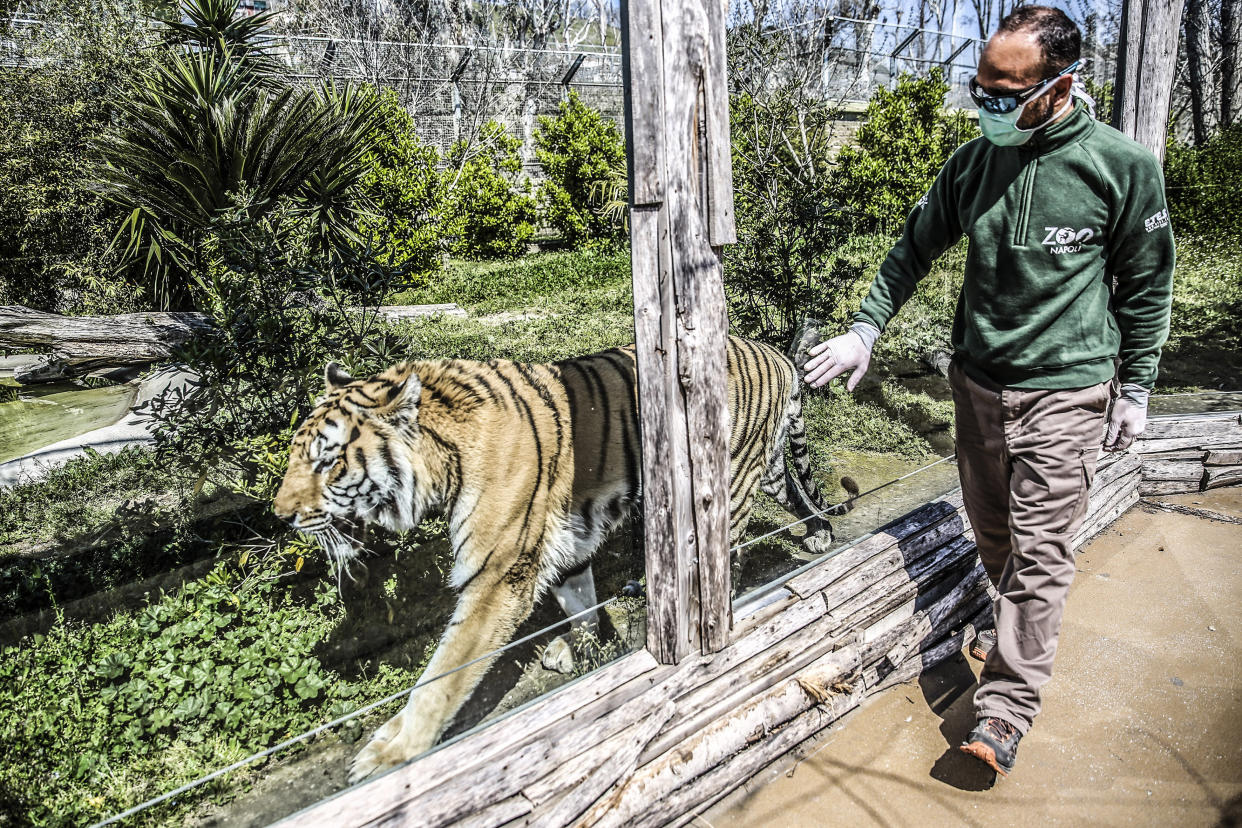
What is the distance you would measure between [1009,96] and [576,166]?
8.12 meters

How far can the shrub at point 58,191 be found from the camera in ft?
12.2

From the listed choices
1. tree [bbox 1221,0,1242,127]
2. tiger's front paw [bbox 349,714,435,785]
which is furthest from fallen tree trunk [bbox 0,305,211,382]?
tree [bbox 1221,0,1242,127]

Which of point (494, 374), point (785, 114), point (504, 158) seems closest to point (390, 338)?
point (494, 374)

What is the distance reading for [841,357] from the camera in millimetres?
2389

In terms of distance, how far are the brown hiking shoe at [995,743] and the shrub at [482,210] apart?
5782mm

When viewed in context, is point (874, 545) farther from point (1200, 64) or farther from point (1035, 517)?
point (1200, 64)

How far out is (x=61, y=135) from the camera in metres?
4.60

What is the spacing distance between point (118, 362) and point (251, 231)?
1.15 meters

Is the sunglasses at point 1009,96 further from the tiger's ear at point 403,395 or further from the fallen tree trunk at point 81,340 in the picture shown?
the fallen tree trunk at point 81,340

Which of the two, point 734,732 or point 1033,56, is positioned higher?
point 1033,56

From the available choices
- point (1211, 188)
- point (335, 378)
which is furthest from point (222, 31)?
point (1211, 188)

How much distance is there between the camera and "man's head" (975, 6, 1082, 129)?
2.09 m

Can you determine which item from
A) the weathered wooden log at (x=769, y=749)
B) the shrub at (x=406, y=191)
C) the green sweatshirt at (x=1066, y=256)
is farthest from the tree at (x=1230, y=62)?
the weathered wooden log at (x=769, y=749)

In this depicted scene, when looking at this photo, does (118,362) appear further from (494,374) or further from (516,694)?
(516,694)
